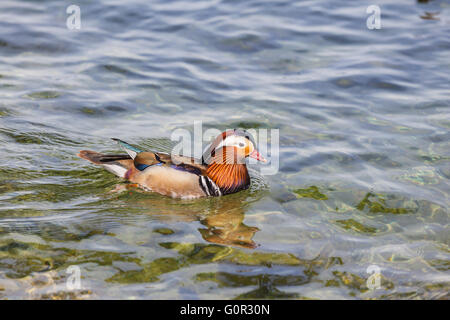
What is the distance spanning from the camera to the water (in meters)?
6.36

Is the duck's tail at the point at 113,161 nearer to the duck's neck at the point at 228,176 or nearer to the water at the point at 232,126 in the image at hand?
the water at the point at 232,126

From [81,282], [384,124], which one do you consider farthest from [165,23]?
[81,282]

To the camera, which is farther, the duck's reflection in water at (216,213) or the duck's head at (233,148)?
the duck's head at (233,148)

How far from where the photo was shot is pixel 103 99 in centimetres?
1108

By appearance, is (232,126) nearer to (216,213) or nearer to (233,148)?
(233,148)

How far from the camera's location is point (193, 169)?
8.21 m

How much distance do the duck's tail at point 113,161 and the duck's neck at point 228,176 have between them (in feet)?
3.95

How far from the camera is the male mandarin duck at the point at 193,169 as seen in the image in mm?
8039

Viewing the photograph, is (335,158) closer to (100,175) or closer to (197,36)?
(100,175)

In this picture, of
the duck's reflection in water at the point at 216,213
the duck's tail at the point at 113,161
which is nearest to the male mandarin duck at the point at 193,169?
the duck's tail at the point at 113,161

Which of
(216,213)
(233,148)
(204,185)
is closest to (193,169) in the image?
(204,185)

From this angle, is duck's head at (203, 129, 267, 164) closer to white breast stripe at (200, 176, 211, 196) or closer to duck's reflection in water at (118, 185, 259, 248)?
white breast stripe at (200, 176, 211, 196)
